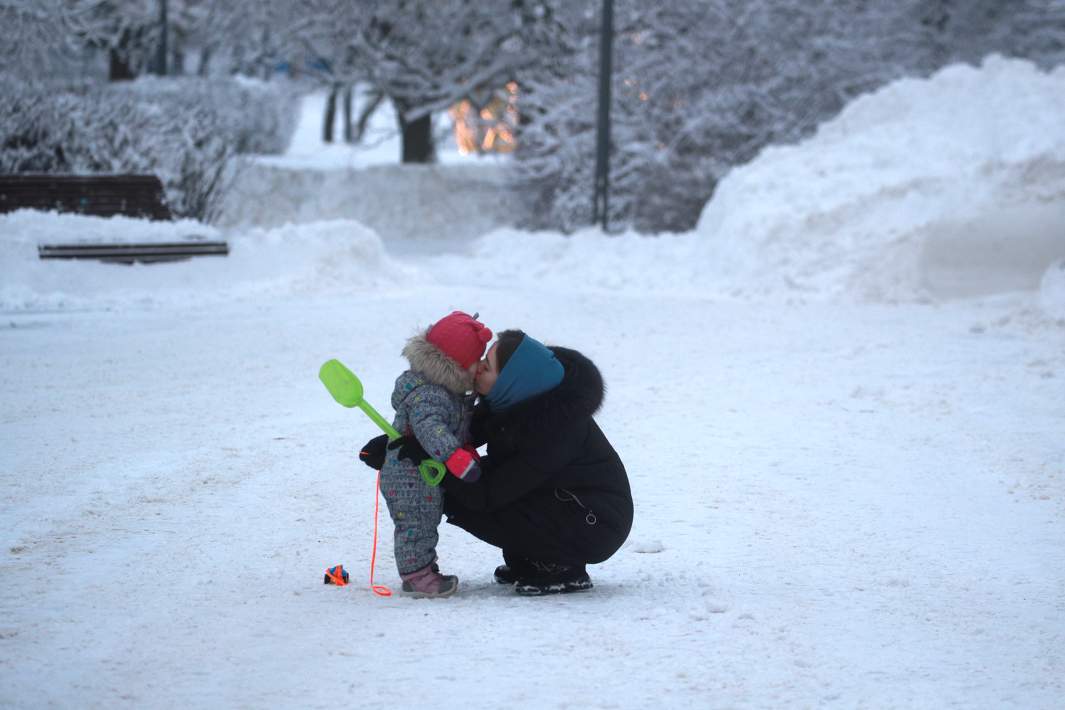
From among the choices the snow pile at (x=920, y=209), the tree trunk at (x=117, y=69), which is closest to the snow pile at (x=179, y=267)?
the snow pile at (x=920, y=209)

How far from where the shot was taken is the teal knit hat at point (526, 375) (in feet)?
12.9

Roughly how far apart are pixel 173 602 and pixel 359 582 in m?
0.68

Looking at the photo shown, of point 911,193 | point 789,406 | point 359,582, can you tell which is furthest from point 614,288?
point 359,582

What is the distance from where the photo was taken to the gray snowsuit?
3.94m

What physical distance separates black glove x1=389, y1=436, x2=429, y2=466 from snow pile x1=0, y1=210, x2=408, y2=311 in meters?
7.06

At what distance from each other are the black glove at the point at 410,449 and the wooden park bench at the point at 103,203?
7.87 meters

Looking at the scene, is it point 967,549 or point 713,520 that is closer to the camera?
point 967,549

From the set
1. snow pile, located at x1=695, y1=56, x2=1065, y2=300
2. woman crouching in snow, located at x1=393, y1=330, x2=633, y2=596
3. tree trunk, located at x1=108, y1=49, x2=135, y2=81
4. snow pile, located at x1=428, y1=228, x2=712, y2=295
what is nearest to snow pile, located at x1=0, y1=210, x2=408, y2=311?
snow pile, located at x1=428, y1=228, x2=712, y2=295

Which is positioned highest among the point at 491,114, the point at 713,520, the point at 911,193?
the point at 491,114

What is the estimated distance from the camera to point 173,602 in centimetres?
388

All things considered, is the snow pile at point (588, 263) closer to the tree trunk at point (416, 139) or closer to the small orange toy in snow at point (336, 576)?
the tree trunk at point (416, 139)

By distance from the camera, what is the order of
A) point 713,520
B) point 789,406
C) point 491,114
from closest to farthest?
point 713,520
point 789,406
point 491,114

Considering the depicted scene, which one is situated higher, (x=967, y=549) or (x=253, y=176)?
(x=253, y=176)

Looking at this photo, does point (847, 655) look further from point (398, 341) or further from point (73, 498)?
point (398, 341)
